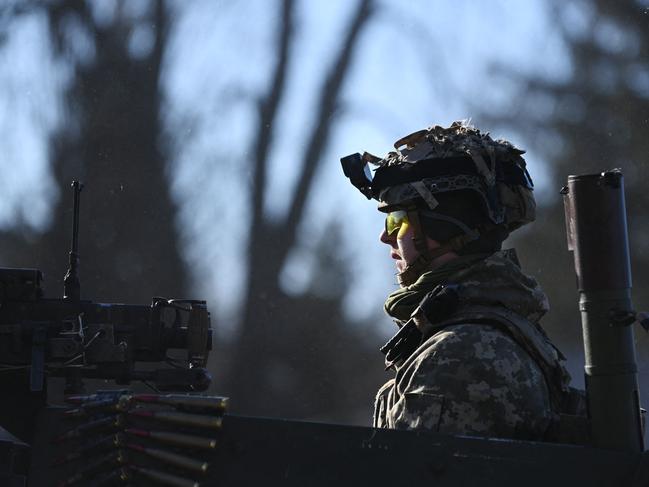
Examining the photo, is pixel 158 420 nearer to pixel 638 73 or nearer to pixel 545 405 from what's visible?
pixel 545 405

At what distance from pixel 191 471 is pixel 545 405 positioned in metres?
1.03

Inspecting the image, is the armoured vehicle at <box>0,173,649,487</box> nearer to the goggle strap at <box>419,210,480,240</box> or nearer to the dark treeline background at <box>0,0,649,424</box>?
the goggle strap at <box>419,210,480,240</box>

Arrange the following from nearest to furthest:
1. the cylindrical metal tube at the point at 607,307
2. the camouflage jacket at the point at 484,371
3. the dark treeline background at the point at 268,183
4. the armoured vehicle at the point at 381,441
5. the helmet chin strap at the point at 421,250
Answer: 1. the armoured vehicle at the point at 381,441
2. the cylindrical metal tube at the point at 607,307
3. the camouflage jacket at the point at 484,371
4. the helmet chin strap at the point at 421,250
5. the dark treeline background at the point at 268,183

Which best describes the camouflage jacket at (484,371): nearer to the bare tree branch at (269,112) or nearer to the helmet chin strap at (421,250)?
the helmet chin strap at (421,250)

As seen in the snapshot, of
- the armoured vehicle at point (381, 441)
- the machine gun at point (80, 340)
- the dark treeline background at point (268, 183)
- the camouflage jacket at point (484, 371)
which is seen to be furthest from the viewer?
the dark treeline background at point (268, 183)

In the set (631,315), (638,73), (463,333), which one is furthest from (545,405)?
(638,73)

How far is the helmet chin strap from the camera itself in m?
3.70

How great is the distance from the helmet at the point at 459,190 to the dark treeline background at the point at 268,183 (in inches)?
226

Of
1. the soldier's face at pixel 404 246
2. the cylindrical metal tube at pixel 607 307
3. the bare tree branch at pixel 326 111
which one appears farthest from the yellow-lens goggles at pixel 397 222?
the bare tree branch at pixel 326 111

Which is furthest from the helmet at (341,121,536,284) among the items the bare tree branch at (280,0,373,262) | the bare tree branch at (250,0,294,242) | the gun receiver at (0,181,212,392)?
the bare tree branch at (280,0,373,262)

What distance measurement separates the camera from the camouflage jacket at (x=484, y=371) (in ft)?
10.5

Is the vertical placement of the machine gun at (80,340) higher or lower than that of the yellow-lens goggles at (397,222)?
lower

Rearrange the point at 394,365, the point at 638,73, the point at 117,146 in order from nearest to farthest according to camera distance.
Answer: the point at 394,365
the point at 638,73
the point at 117,146

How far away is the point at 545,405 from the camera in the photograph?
3.29 meters
